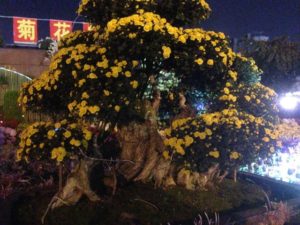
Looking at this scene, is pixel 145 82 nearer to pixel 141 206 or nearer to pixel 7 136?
pixel 141 206

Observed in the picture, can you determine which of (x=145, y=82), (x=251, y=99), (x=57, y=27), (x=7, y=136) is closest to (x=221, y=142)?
(x=145, y=82)

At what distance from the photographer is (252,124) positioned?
4.52 m

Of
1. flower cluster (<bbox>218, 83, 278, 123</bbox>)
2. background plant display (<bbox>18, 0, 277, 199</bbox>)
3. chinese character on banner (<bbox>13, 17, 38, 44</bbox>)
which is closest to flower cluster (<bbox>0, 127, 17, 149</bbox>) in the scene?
background plant display (<bbox>18, 0, 277, 199</bbox>)

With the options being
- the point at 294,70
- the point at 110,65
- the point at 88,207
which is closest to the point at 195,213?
the point at 88,207

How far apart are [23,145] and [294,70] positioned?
1880cm

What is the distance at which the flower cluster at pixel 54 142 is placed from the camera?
13.6 feet

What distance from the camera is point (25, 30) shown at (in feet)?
86.2

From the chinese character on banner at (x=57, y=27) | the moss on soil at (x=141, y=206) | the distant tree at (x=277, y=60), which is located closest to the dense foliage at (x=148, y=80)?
the moss on soil at (x=141, y=206)

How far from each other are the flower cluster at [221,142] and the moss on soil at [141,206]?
0.64m

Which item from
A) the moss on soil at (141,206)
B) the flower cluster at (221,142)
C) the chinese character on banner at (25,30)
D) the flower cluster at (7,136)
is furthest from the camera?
the chinese character on banner at (25,30)

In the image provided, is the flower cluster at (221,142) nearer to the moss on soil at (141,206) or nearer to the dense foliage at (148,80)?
the dense foliage at (148,80)

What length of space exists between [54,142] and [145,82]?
1.15 metres

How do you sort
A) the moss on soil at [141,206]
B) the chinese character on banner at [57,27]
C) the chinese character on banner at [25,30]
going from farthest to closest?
1. the chinese character on banner at [57,27]
2. the chinese character on banner at [25,30]
3. the moss on soil at [141,206]

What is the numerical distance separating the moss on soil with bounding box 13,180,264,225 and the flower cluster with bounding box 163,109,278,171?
2.09ft
